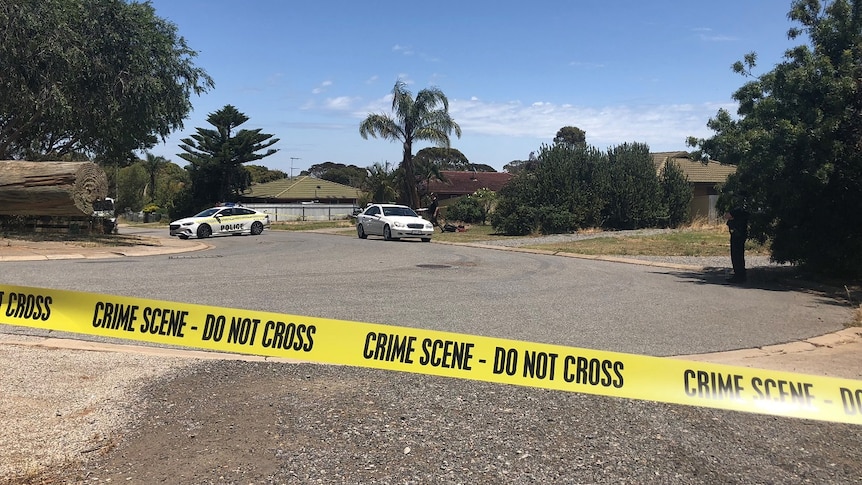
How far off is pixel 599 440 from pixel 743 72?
39.1 ft

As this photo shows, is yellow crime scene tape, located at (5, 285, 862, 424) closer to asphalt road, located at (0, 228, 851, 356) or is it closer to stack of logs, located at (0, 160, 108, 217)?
asphalt road, located at (0, 228, 851, 356)

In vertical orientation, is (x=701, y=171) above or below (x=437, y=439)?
above

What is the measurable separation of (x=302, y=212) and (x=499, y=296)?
43801 mm

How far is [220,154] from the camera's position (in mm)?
51156

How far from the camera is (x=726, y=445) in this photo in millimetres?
4035

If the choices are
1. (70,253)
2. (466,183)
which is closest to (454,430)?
(70,253)

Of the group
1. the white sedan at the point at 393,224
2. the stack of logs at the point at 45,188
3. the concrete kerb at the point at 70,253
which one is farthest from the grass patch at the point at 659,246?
the stack of logs at the point at 45,188

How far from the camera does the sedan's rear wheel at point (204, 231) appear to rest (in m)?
27.2

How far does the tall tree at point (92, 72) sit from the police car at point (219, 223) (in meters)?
4.37

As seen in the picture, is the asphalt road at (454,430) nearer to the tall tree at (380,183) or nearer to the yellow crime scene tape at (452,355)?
the yellow crime scene tape at (452,355)

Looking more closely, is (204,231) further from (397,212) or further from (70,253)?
Result: (70,253)

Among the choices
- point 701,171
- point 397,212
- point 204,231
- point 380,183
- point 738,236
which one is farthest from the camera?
point 380,183

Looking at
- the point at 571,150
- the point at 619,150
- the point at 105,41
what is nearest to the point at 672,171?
the point at 619,150

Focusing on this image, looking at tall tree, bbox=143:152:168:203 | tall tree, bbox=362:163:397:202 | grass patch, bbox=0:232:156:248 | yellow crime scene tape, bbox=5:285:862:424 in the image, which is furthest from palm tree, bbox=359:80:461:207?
tall tree, bbox=143:152:168:203
